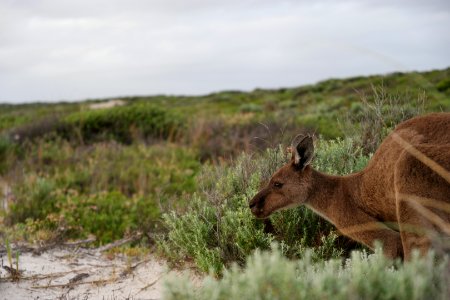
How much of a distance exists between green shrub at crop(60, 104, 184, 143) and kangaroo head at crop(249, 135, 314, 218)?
12.3 metres

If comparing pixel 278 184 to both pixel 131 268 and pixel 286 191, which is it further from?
pixel 131 268

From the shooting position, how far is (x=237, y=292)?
9.80 feet

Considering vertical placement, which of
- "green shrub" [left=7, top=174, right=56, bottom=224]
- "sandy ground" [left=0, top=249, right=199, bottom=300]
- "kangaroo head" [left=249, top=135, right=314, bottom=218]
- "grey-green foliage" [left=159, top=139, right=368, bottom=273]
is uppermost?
"kangaroo head" [left=249, top=135, right=314, bottom=218]

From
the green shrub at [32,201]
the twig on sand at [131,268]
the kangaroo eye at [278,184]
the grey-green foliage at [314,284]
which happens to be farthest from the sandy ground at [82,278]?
the green shrub at [32,201]

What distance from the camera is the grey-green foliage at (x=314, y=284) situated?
2.91 m

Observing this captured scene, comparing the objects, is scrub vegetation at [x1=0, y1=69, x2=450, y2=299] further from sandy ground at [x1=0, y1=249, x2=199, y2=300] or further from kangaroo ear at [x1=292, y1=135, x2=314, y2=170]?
kangaroo ear at [x1=292, y1=135, x2=314, y2=170]

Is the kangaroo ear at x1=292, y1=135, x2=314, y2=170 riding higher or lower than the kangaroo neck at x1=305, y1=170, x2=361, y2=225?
higher

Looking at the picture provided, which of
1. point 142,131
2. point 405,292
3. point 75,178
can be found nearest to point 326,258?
point 405,292

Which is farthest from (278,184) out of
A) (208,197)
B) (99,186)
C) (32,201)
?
(99,186)

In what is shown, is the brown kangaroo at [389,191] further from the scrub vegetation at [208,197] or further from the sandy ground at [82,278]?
the sandy ground at [82,278]

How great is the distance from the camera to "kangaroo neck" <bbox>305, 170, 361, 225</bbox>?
474 cm

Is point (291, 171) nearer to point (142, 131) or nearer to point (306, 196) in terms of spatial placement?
point (306, 196)

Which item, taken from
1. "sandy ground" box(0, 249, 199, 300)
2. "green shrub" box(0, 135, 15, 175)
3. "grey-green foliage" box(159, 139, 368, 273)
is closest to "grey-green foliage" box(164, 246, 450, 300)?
"grey-green foliage" box(159, 139, 368, 273)

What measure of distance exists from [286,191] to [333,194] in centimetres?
39
